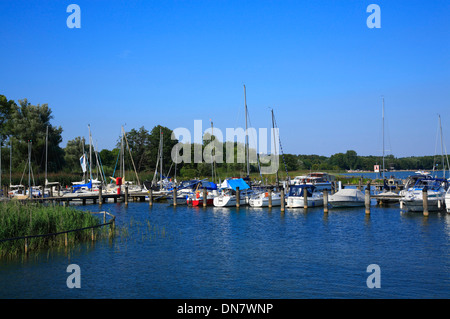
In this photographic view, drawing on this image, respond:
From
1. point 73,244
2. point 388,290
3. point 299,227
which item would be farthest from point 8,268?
point 299,227

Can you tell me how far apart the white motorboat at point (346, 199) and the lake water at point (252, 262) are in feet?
27.7

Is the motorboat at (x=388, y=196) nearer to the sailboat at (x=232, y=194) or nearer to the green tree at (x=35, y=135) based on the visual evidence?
the sailboat at (x=232, y=194)

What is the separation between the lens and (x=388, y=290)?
61.9ft

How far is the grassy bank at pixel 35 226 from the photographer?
957 inches

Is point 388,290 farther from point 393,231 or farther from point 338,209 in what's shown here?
point 338,209

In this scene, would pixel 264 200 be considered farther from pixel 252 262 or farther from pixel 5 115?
pixel 5 115

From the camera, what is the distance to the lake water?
1897 centimetres

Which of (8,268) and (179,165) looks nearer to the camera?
(8,268)

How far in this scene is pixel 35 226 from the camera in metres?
26.2

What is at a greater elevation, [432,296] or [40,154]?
[40,154]

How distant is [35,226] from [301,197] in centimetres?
2957

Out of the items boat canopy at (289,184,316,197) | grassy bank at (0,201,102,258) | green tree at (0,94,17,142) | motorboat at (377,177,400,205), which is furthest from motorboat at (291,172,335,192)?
green tree at (0,94,17,142)
